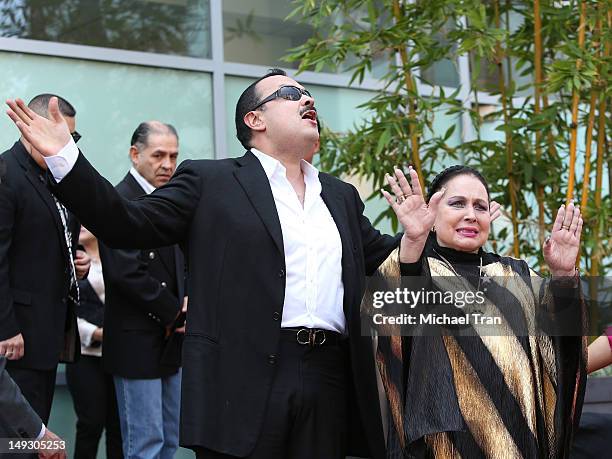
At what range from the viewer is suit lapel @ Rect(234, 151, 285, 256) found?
3182 millimetres

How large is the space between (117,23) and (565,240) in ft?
13.0

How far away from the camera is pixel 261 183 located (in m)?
3.32

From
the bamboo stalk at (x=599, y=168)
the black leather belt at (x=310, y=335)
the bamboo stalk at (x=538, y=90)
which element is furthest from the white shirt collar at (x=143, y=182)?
the bamboo stalk at (x=599, y=168)

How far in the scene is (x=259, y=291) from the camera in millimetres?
3111

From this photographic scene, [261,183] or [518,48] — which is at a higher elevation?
[518,48]

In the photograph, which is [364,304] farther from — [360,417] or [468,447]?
[468,447]

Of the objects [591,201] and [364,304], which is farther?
[591,201]

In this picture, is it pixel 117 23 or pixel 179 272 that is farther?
pixel 117 23

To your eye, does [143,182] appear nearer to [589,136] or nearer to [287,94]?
[287,94]

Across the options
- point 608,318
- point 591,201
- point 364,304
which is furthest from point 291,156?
point 591,201

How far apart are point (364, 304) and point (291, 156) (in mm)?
568

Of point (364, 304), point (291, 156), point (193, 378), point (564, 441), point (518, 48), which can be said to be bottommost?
point (564, 441)

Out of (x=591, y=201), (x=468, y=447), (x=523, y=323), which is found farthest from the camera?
(x=591, y=201)

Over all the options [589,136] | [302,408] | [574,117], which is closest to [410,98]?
[574,117]
